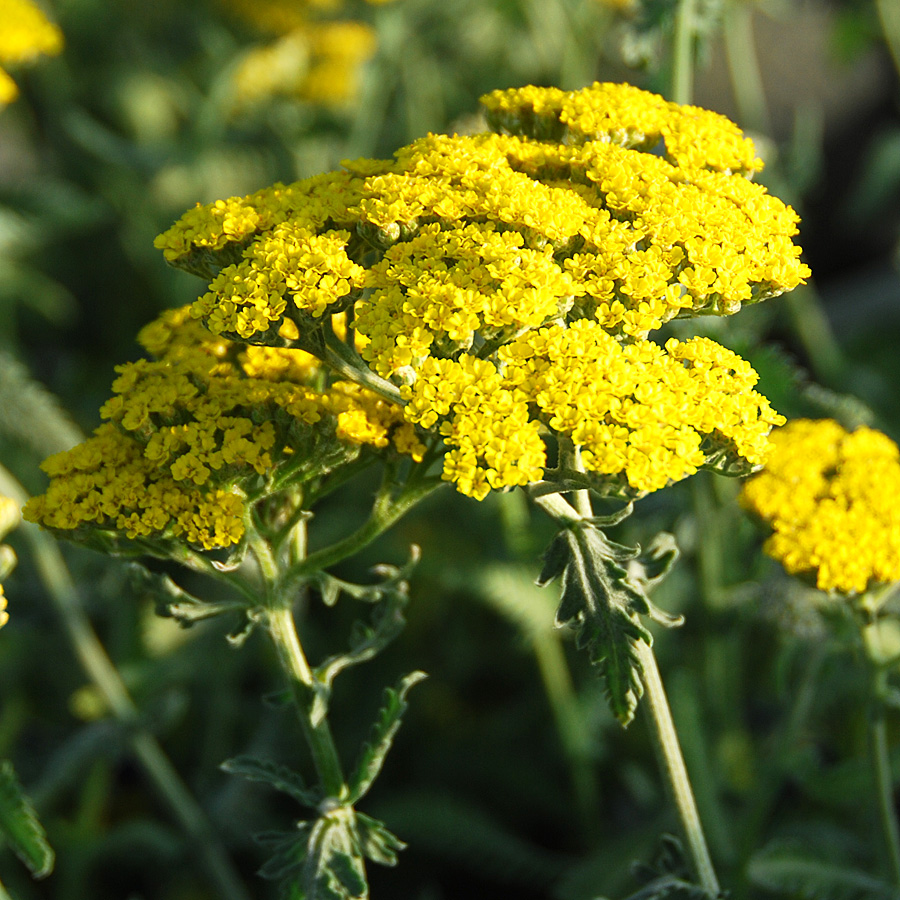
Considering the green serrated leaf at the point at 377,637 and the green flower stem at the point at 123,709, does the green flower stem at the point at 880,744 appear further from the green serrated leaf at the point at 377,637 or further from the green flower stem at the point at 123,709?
the green flower stem at the point at 123,709

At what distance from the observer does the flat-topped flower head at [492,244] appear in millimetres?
1229

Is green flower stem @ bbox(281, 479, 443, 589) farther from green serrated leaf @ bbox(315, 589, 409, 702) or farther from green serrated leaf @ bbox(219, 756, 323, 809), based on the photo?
green serrated leaf @ bbox(219, 756, 323, 809)

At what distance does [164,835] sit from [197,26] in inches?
152

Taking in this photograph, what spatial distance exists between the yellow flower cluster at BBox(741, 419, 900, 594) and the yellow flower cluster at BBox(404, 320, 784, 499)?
0.35m

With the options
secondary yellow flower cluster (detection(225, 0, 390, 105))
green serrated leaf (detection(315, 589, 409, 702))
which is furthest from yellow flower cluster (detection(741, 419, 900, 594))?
secondary yellow flower cluster (detection(225, 0, 390, 105))

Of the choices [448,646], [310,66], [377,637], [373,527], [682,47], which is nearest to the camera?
[373,527]

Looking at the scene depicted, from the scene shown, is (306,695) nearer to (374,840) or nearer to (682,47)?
(374,840)

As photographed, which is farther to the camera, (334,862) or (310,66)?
(310,66)

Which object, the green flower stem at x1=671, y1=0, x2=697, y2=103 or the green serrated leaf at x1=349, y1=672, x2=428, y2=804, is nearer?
the green serrated leaf at x1=349, y1=672, x2=428, y2=804

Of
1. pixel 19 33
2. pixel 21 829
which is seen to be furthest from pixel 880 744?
pixel 19 33

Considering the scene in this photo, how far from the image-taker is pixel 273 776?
144 centimetres

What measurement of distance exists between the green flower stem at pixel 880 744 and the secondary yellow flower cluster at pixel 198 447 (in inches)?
35.6

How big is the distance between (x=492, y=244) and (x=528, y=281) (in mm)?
70

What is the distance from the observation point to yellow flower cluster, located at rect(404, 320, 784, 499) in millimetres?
1146
